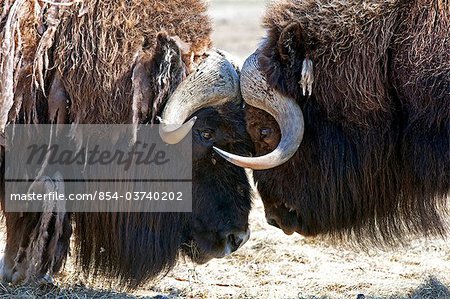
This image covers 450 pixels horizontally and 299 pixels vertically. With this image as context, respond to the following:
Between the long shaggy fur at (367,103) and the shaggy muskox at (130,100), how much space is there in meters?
0.30

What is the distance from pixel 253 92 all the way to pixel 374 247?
3.50ft

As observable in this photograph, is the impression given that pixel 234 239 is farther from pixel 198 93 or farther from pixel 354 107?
pixel 354 107

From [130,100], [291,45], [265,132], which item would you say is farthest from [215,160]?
[291,45]

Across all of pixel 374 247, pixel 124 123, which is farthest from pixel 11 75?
pixel 374 247

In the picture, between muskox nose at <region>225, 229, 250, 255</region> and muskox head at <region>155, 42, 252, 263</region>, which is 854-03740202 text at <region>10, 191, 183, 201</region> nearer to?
muskox head at <region>155, 42, 252, 263</region>

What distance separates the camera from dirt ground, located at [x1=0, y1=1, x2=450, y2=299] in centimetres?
480

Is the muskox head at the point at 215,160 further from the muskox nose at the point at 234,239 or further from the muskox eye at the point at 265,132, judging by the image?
the muskox eye at the point at 265,132

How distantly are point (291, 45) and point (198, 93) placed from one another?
51cm

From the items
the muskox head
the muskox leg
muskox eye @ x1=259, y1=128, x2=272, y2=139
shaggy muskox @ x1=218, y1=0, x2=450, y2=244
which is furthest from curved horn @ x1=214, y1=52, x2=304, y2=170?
the muskox leg

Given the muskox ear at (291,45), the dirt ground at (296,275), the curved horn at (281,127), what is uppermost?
the muskox ear at (291,45)

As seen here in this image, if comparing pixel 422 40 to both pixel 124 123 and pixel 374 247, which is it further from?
pixel 124 123

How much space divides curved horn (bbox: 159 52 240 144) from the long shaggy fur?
24cm

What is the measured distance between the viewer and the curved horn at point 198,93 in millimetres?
4410

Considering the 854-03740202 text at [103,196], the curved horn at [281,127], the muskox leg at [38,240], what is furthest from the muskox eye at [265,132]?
the muskox leg at [38,240]
